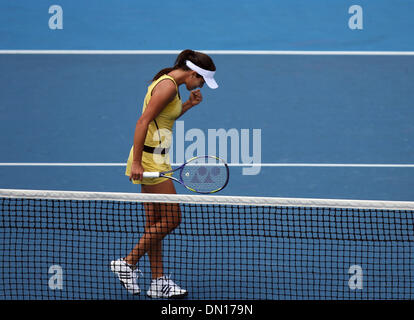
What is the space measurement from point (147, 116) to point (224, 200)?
718 millimetres

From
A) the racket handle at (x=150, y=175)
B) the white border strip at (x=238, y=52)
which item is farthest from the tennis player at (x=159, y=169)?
the white border strip at (x=238, y=52)

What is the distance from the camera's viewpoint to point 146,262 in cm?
493

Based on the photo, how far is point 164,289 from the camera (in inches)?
164

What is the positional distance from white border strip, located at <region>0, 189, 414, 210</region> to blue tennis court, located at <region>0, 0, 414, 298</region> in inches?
104

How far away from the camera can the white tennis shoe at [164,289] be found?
4160mm

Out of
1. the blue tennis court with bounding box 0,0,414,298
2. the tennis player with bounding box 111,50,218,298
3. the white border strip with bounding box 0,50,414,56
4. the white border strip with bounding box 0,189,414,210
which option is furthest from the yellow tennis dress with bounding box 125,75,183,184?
the white border strip with bounding box 0,50,414,56

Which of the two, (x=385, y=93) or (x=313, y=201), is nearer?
(x=313, y=201)

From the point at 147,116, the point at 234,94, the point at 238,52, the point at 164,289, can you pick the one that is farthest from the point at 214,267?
the point at 238,52

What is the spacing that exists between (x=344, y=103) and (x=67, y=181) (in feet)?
12.3

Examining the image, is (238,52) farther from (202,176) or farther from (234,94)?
(202,176)

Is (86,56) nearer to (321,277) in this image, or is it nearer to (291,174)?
(291,174)
